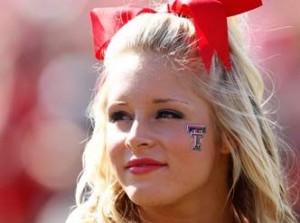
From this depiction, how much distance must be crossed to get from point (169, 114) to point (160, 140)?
71 mm

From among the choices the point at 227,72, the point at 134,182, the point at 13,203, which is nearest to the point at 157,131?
the point at 134,182

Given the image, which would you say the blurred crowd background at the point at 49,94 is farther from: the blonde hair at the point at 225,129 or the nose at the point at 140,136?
the nose at the point at 140,136

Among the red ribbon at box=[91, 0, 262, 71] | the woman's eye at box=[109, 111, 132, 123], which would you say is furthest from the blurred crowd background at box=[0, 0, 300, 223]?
the woman's eye at box=[109, 111, 132, 123]

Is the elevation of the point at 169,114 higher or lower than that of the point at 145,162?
higher

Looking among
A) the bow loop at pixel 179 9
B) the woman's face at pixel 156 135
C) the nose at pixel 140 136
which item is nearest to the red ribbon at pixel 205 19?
the bow loop at pixel 179 9

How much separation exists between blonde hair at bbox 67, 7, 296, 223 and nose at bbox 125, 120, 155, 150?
0.16 meters

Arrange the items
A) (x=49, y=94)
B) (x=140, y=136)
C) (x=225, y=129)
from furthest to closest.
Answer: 1. (x=49, y=94)
2. (x=225, y=129)
3. (x=140, y=136)

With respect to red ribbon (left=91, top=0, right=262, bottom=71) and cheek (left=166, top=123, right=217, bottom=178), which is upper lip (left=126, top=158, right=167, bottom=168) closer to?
cheek (left=166, top=123, right=217, bottom=178)

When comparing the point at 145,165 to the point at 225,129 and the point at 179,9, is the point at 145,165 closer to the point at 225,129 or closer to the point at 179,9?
the point at 225,129

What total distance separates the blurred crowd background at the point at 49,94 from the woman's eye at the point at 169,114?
1194mm

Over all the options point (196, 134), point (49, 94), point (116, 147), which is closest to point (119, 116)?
point (116, 147)

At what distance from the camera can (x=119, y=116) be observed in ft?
5.78

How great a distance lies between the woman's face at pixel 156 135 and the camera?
168cm

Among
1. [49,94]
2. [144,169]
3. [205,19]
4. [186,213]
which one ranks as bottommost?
[186,213]
